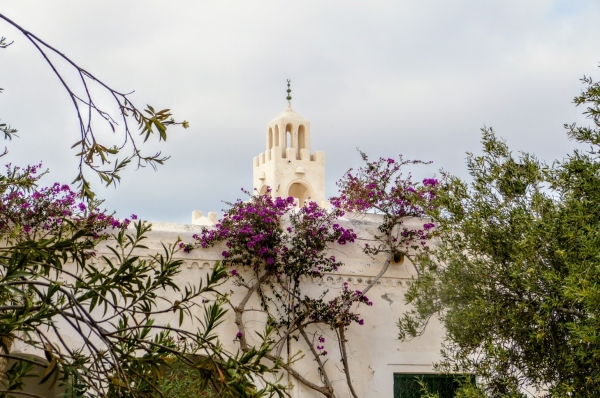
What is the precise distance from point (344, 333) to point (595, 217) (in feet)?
16.9

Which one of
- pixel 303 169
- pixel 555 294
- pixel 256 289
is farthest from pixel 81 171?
pixel 303 169

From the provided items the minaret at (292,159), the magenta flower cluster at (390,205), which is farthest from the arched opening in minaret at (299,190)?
the magenta flower cluster at (390,205)

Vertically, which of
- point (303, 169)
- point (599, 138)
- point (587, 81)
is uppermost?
point (303, 169)

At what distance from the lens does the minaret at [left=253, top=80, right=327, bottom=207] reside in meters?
29.2

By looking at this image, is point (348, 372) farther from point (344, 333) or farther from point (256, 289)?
point (256, 289)

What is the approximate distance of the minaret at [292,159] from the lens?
29.2 metres

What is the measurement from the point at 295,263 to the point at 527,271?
4481mm

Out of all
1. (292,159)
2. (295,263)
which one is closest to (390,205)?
(295,263)

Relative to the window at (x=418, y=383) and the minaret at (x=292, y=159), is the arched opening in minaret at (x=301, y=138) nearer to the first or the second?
the minaret at (x=292, y=159)

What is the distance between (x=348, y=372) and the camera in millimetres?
12008

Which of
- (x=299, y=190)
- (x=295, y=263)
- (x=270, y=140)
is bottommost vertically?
(x=295, y=263)

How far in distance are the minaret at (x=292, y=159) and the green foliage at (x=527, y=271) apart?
1994cm

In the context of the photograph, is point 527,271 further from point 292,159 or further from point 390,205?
point 292,159

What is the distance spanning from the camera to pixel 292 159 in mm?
29594
